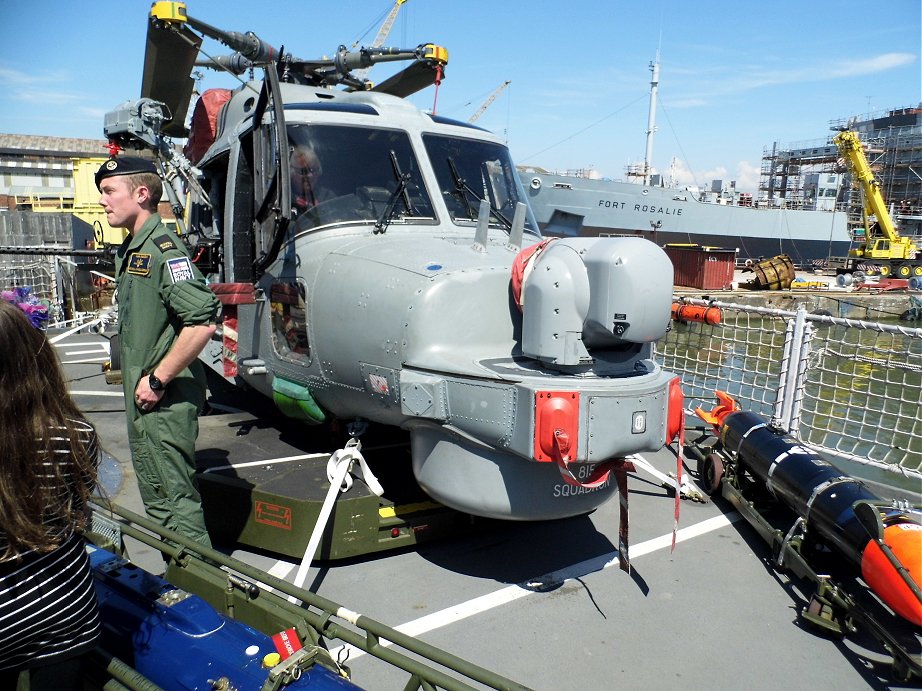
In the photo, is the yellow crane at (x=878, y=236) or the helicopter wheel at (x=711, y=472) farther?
the yellow crane at (x=878, y=236)

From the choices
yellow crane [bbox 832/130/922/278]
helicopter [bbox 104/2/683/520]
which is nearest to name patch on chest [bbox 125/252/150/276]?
helicopter [bbox 104/2/683/520]

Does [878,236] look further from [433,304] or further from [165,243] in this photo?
[165,243]

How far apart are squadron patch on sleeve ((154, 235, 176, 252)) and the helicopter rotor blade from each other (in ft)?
13.1

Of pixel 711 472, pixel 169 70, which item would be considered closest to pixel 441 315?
pixel 711 472

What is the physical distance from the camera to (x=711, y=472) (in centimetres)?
529

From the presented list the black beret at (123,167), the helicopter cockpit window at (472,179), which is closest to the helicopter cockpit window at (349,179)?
the helicopter cockpit window at (472,179)

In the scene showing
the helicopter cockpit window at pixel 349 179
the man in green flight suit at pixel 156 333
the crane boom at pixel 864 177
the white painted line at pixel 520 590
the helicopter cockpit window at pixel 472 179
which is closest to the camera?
the man in green flight suit at pixel 156 333

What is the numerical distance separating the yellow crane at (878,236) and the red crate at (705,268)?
44.1 ft

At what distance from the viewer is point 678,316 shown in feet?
23.0

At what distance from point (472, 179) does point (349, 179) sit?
2.99 ft

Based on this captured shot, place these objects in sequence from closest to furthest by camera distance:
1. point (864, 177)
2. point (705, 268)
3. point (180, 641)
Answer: point (180, 641), point (705, 268), point (864, 177)

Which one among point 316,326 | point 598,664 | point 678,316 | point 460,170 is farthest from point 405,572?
point 678,316

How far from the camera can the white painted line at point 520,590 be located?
3504 mm

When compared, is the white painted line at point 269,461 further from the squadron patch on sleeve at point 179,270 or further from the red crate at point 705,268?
the red crate at point 705,268
